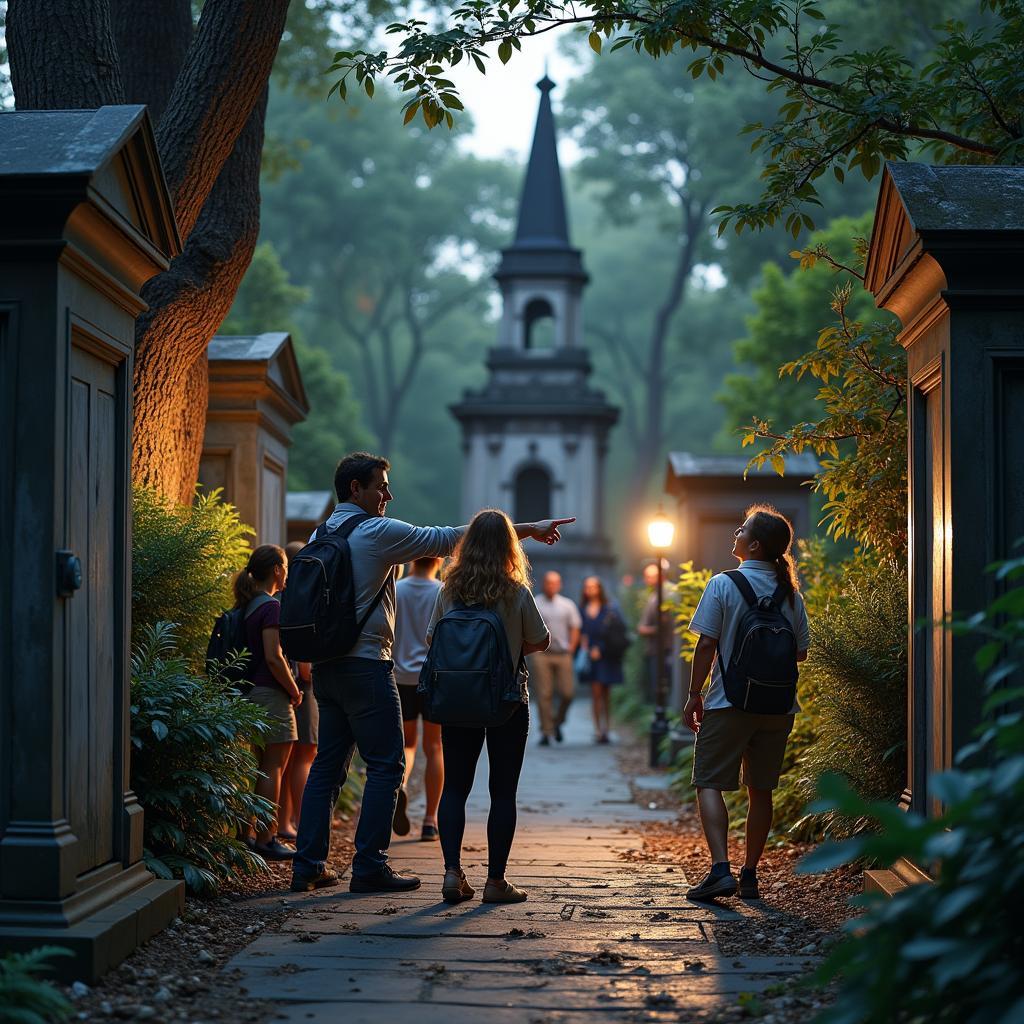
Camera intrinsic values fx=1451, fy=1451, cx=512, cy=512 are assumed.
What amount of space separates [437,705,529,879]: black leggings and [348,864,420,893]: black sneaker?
317mm

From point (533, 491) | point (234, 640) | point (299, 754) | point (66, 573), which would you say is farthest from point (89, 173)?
point (533, 491)

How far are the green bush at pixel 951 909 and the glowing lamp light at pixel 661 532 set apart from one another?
11272 mm

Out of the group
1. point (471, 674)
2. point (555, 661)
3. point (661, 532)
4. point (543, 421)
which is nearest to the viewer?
point (471, 674)

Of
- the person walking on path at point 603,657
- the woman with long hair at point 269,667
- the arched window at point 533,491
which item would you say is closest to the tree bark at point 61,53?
the woman with long hair at point 269,667

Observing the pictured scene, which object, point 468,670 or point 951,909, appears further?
point 468,670

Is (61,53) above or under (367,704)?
above

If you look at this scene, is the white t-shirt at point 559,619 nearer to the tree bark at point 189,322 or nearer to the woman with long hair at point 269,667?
the tree bark at point 189,322

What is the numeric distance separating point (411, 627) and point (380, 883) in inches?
105

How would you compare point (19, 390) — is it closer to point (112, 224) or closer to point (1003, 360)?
point (112, 224)

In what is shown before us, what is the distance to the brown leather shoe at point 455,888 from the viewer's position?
652 centimetres

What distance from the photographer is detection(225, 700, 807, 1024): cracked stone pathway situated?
471 centimetres

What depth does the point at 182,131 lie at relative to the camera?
8.12 m

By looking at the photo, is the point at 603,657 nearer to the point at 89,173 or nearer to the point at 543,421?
the point at 89,173

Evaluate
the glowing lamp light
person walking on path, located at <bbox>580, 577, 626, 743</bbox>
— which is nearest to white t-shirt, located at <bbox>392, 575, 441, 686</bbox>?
the glowing lamp light
